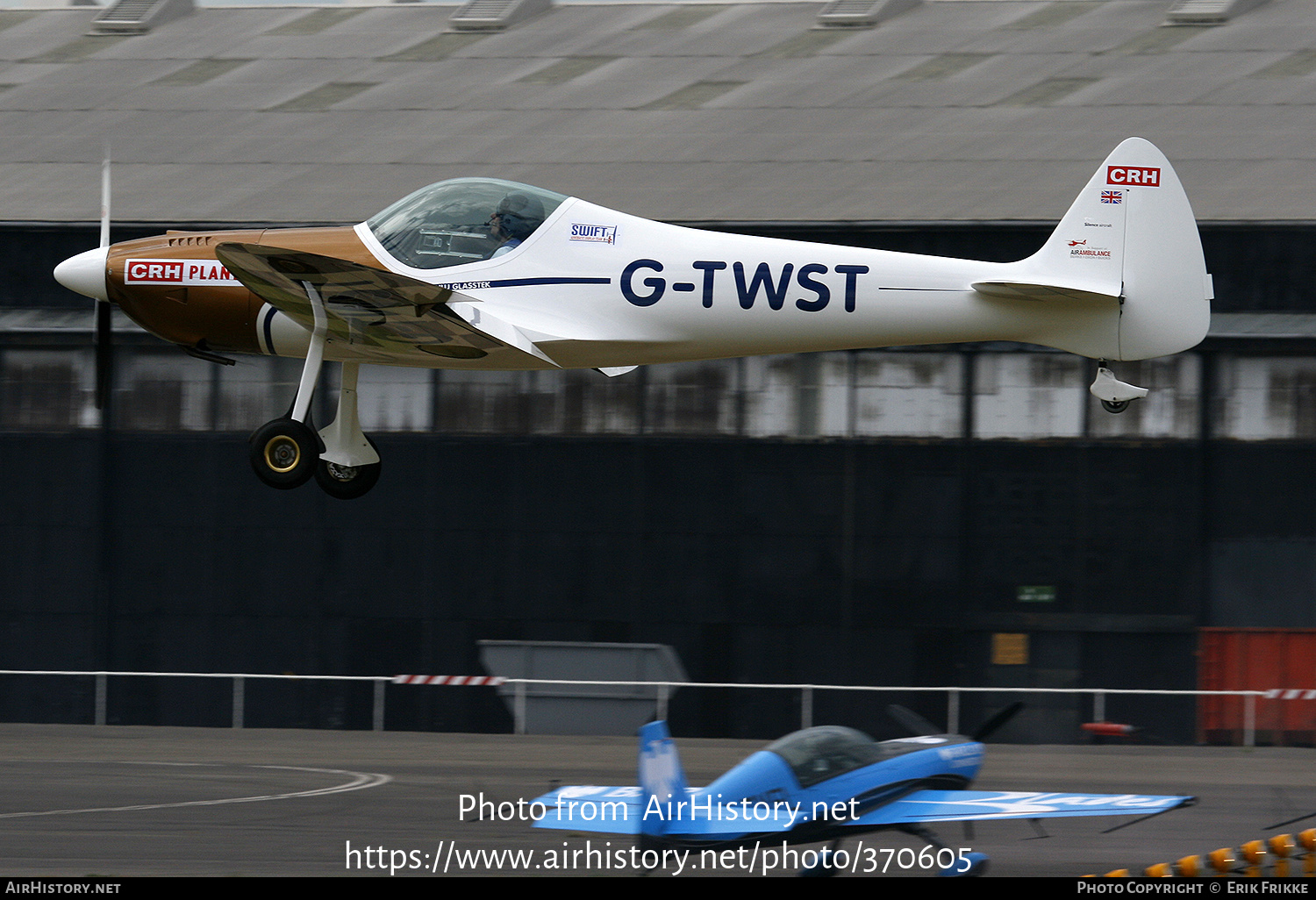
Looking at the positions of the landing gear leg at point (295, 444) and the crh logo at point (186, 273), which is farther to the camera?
the crh logo at point (186, 273)

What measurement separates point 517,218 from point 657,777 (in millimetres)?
5194

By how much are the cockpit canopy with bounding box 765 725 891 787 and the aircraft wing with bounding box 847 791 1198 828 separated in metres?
0.46

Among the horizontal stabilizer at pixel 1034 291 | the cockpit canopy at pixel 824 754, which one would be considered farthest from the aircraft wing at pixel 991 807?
the horizontal stabilizer at pixel 1034 291

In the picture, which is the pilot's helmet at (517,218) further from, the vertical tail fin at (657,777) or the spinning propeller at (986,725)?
the spinning propeller at (986,725)

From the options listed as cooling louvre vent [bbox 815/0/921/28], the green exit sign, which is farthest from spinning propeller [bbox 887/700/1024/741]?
cooling louvre vent [bbox 815/0/921/28]

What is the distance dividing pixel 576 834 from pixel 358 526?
11.4 m

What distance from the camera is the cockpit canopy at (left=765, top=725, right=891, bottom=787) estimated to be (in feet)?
47.4

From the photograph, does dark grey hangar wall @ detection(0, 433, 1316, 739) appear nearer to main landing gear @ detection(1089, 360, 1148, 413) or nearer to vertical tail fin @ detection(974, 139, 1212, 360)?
main landing gear @ detection(1089, 360, 1148, 413)

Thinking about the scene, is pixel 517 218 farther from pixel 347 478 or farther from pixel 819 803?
pixel 819 803

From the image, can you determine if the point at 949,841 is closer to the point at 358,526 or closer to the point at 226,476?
the point at 358,526

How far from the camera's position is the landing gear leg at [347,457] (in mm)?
15023

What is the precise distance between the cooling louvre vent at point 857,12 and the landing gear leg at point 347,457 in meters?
20.6
